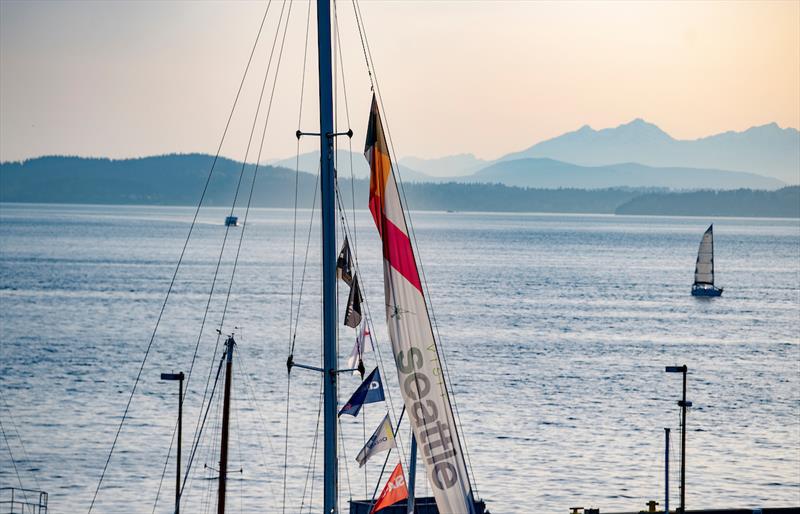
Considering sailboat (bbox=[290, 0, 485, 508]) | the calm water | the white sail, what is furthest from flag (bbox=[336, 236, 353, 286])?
the white sail

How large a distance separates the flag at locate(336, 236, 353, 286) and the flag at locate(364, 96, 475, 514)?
4.39 feet

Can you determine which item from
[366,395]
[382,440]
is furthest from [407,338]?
[382,440]

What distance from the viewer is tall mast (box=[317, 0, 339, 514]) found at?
1540 cm

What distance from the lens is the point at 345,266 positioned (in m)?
16.6

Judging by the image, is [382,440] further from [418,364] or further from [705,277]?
[705,277]

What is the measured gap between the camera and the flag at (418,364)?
15.0m

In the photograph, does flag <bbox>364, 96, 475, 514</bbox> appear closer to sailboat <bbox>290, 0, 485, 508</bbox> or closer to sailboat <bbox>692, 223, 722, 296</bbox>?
sailboat <bbox>290, 0, 485, 508</bbox>

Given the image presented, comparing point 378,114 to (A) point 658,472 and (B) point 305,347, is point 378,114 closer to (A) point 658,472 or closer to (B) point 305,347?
(A) point 658,472

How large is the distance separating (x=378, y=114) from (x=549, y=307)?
119 metres

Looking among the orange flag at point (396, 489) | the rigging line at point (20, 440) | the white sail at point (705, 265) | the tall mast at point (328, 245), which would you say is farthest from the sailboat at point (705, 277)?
the tall mast at point (328, 245)

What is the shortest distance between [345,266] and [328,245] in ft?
3.97

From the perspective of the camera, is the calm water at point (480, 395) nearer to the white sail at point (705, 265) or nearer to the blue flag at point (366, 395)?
the white sail at point (705, 265)

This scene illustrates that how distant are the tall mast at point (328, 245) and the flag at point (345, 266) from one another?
2.52ft

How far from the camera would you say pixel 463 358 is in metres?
89.5
